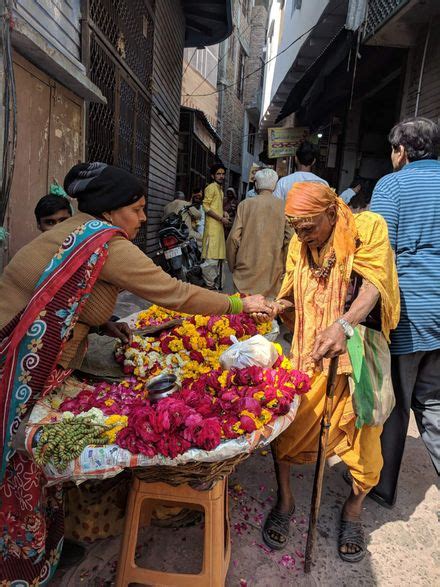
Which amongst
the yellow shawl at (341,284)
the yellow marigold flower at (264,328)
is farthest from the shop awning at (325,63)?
the yellow shawl at (341,284)

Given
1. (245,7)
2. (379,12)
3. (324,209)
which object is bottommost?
(324,209)

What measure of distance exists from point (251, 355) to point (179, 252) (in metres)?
6.52

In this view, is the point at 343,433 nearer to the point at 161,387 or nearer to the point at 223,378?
the point at 223,378

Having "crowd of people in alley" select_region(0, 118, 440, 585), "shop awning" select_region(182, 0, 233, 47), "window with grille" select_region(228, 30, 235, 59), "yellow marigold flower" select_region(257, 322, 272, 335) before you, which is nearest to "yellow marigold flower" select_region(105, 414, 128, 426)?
"crowd of people in alley" select_region(0, 118, 440, 585)

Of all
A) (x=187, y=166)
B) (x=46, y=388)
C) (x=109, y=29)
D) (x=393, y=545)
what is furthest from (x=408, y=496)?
(x=187, y=166)

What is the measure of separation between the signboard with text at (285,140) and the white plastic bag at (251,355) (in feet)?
36.5

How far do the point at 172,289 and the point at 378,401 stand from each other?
1.23 meters

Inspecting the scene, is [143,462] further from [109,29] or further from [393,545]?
[109,29]

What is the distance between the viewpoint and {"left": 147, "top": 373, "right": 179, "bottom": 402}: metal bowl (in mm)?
1855

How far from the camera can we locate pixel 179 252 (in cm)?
847

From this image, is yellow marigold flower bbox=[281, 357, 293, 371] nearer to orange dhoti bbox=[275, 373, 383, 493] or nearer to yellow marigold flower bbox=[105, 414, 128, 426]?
orange dhoti bbox=[275, 373, 383, 493]

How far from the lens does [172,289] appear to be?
201 centimetres

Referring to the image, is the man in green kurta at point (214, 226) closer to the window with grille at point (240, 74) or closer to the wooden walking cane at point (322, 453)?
the wooden walking cane at point (322, 453)

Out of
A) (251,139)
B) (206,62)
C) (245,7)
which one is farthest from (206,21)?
(251,139)
